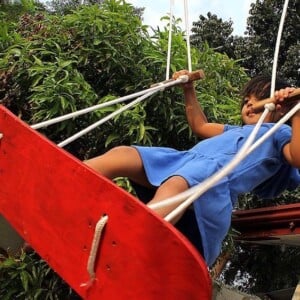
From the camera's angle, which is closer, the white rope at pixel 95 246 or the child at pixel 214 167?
the white rope at pixel 95 246

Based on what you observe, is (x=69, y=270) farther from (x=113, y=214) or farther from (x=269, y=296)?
(x=269, y=296)

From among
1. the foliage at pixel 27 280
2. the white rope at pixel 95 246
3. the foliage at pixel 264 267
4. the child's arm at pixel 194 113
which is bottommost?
the foliage at pixel 264 267

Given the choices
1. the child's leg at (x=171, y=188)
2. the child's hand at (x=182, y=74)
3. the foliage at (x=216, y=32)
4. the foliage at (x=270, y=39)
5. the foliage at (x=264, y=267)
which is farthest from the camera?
the foliage at (x=216, y=32)

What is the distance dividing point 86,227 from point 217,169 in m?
0.43

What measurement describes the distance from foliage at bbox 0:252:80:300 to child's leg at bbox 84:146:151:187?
2.36ft

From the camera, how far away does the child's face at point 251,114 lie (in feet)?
5.65

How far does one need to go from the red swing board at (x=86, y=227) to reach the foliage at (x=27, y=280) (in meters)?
0.88

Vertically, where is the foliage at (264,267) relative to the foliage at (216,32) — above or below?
below

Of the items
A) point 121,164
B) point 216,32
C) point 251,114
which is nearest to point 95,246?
point 121,164

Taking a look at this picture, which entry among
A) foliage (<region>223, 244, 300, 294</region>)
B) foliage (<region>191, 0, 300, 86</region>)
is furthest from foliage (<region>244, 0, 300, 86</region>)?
foliage (<region>223, 244, 300, 294</region>)

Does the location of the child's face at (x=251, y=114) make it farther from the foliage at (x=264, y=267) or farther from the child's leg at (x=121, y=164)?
the foliage at (x=264, y=267)

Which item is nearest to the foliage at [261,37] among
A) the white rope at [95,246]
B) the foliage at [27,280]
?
the foliage at [27,280]

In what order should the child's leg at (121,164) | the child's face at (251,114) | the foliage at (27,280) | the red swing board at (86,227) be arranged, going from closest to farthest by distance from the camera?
the red swing board at (86,227)
the child's leg at (121,164)
the child's face at (251,114)
the foliage at (27,280)

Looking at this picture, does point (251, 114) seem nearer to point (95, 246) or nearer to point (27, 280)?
point (95, 246)
